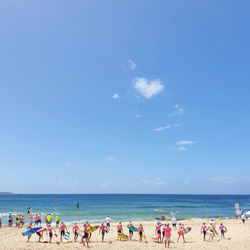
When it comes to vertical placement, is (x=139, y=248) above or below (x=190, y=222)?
above

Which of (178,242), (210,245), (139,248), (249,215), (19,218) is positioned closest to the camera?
(139,248)

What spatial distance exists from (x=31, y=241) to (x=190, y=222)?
71.8 feet

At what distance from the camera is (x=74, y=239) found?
682 inches

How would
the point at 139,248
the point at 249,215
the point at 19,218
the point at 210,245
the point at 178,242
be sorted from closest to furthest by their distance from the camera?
the point at 139,248
the point at 210,245
the point at 178,242
the point at 19,218
the point at 249,215

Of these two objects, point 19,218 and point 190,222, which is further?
point 190,222

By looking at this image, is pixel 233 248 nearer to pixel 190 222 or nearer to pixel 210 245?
pixel 210 245

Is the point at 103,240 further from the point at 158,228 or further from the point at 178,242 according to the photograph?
the point at 178,242

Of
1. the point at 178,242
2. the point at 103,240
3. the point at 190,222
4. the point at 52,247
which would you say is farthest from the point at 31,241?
the point at 190,222

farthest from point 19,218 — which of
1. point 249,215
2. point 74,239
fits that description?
point 249,215

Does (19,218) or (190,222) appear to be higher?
(19,218)

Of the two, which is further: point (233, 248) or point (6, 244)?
point (6, 244)

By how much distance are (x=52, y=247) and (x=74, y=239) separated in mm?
2315

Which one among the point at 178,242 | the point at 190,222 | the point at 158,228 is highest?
the point at 158,228

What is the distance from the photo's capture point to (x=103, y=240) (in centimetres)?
1758
